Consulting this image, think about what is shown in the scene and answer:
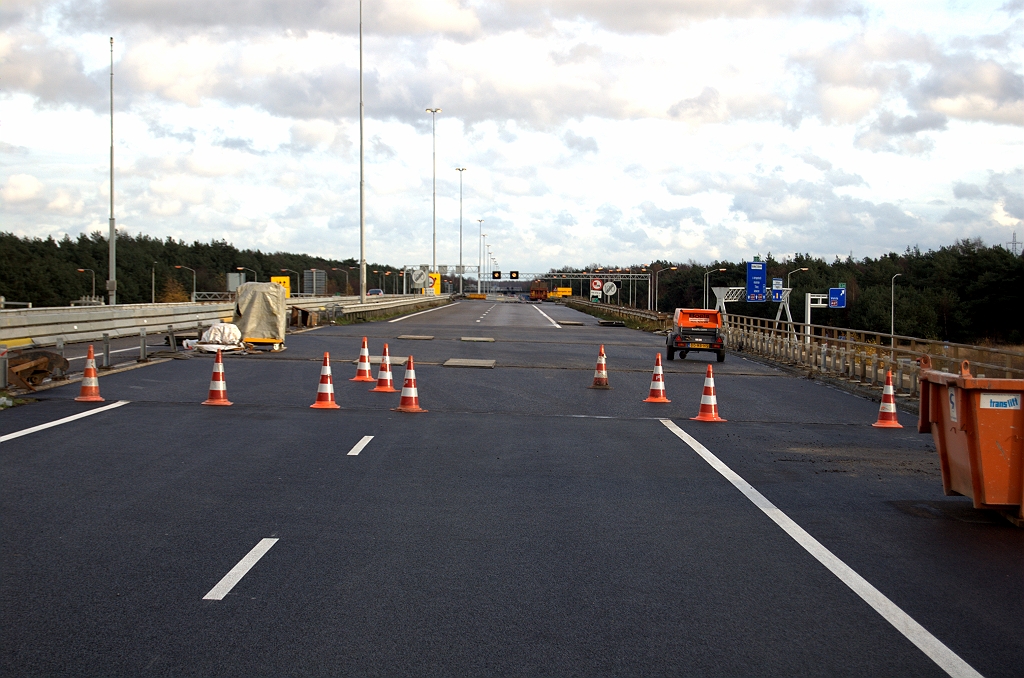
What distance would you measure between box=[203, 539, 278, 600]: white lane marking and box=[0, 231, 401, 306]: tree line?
90.3 metres

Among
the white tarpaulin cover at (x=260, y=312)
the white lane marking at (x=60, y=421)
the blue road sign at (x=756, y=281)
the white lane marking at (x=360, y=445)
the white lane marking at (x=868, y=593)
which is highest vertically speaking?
the blue road sign at (x=756, y=281)

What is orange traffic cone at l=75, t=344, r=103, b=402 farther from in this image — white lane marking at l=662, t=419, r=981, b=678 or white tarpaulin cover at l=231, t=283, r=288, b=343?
white tarpaulin cover at l=231, t=283, r=288, b=343

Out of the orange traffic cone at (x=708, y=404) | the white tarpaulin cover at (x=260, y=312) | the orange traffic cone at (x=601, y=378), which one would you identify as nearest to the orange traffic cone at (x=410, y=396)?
the orange traffic cone at (x=708, y=404)

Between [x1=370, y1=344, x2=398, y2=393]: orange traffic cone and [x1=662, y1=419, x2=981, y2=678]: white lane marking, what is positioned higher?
[x1=370, y1=344, x2=398, y2=393]: orange traffic cone

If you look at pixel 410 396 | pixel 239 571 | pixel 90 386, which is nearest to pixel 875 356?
pixel 410 396

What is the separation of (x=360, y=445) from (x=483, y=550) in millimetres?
5221

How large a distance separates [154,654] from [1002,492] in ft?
22.8

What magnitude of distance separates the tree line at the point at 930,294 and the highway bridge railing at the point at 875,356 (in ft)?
169

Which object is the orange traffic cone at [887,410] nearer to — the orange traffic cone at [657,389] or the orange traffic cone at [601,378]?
the orange traffic cone at [657,389]

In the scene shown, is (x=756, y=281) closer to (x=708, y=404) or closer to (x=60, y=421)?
(x=708, y=404)

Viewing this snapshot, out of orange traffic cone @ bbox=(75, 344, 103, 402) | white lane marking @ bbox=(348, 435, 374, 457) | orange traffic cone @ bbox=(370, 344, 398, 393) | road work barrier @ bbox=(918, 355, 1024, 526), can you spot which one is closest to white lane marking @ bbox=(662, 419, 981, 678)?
road work barrier @ bbox=(918, 355, 1024, 526)

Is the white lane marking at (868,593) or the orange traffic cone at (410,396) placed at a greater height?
the orange traffic cone at (410,396)

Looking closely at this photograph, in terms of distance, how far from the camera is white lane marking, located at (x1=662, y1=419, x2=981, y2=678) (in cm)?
521

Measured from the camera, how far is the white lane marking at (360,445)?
11.8 metres
